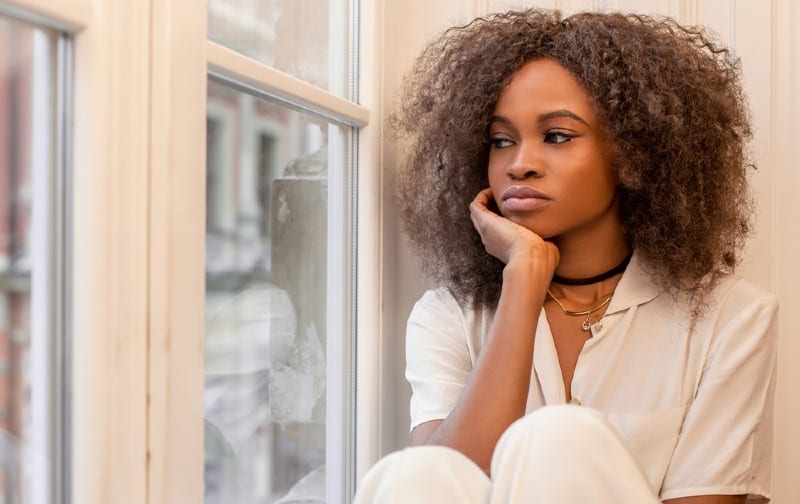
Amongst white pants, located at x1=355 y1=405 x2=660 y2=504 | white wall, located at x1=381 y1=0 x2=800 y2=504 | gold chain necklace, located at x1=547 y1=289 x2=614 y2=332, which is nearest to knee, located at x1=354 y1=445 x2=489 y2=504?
white pants, located at x1=355 y1=405 x2=660 y2=504

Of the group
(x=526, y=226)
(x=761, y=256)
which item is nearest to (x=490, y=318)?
(x=526, y=226)

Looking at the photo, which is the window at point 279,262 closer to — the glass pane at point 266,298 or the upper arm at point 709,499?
the glass pane at point 266,298

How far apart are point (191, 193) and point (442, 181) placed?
2.00 feet

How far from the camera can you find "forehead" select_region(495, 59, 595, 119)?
3.86 ft

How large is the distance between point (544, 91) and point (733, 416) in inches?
20.8

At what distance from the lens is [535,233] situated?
3.99ft

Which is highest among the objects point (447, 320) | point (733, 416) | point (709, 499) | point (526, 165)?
point (526, 165)

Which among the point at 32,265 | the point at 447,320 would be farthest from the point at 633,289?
the point at 32,265

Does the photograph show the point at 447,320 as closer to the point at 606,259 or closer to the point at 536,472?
the point at 606,259

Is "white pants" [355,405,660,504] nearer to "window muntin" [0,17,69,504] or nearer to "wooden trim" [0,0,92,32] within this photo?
"window muntin" [0,17,69,504]

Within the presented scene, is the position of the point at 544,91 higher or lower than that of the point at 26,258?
higher

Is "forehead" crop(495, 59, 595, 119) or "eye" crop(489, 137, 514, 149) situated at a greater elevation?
"forehead" crop(495, 59, 595, 119)

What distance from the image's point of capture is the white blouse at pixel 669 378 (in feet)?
3.74

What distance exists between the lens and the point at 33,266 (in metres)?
0.71
